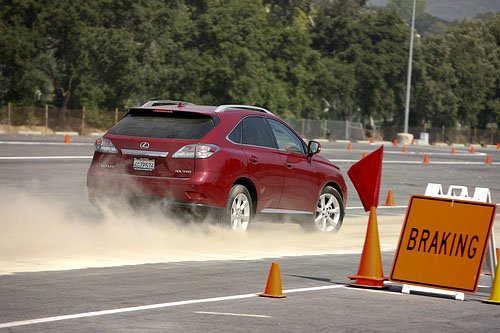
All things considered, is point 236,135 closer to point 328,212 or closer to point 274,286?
point 328,212

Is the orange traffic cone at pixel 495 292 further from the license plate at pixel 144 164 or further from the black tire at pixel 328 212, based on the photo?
the black tire at pixel 328 212

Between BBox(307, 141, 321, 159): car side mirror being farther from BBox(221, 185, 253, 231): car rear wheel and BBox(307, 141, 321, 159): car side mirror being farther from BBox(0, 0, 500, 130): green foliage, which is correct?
BBox(0, 0, 500, 130): green foliage

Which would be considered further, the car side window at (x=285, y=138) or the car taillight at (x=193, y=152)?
the car side window at (x=285, y=138)

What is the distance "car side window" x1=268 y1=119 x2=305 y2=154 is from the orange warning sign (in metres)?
4.48

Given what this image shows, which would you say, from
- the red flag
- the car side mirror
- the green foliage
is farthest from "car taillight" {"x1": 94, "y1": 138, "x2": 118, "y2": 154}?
the green foliage

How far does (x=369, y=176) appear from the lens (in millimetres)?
10867

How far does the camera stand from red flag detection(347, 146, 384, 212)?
1067 cm

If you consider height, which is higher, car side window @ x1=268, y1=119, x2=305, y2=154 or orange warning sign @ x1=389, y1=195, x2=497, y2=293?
car side window @ x1=268, y1=119, x2=305, y2=154

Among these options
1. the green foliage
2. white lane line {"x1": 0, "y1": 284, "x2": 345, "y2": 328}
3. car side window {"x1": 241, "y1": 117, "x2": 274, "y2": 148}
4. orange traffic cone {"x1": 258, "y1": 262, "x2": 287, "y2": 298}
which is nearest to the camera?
white lane line {"x1": 0, "y1": 284, "x2": 345, "y2": 328}

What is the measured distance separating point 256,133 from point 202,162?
4.75 feet

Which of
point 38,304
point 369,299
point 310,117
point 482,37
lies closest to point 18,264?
point 38,304

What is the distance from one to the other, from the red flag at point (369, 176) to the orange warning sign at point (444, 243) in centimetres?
127

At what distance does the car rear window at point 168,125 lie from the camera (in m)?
12.2

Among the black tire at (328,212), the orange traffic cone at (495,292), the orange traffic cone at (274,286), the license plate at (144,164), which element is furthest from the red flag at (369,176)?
the black tire at (328,212)
